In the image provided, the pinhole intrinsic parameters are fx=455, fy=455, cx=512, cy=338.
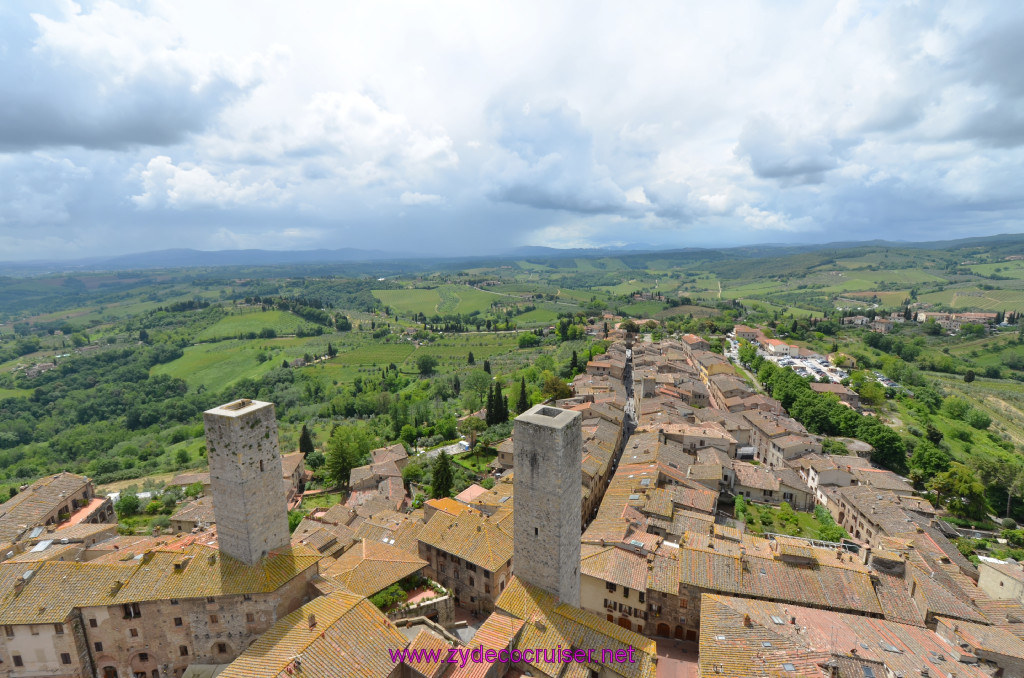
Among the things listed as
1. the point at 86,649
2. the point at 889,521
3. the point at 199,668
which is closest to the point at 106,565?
the point at 86,649

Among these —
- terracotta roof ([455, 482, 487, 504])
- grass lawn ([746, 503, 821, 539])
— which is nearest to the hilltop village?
terracotta roof ([455, 482, 487, 504])

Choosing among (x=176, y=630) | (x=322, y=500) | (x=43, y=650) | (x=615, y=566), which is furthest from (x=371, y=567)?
(x=322, y=500)

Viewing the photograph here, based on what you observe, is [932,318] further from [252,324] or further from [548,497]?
[252,324]

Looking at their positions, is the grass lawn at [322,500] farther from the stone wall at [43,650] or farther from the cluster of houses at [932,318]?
the cluster of houses at [932,318]

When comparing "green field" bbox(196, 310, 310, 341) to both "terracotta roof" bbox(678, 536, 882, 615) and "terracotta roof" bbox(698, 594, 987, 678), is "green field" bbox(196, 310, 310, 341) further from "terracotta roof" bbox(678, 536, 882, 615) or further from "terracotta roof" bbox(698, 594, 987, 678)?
"terracotta roof" bbox(698, 594, 987, 678)

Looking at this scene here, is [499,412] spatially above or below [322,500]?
above
